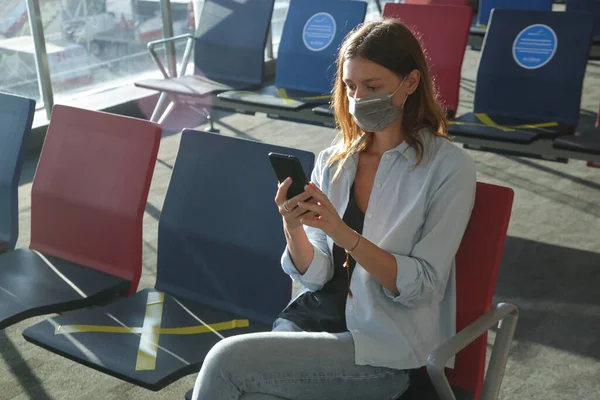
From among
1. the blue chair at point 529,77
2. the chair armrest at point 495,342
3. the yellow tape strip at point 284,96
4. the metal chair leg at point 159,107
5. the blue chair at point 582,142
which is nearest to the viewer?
the chair armrest at point 495,342

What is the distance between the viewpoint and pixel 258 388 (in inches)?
70.2

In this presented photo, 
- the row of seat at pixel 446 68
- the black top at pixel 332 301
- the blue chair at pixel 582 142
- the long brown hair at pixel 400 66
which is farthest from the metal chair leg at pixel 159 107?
the black top at pixel 332 301

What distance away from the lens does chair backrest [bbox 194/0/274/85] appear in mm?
4949

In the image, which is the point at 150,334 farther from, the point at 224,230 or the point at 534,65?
the point at 534,65

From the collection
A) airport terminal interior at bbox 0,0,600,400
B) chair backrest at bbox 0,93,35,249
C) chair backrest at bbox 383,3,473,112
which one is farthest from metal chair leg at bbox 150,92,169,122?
chair backrest at bbox 0,93,35,249

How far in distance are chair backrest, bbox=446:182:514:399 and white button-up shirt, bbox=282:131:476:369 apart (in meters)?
0.05

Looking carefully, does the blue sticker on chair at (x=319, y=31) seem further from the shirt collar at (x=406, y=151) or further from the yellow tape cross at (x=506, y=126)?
the shirt collar at (x=406, y=151)

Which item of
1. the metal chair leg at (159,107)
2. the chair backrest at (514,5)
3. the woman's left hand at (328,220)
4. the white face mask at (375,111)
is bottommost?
the metal chair leg at (159,107)

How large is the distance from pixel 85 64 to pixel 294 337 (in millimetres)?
4826

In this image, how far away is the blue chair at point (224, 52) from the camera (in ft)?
16.2

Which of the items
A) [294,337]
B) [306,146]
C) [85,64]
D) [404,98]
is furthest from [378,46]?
[85,64]

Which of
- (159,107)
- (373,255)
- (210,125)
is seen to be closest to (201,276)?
(373,255)

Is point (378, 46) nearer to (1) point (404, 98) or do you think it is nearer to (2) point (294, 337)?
(1) point (404, 98)

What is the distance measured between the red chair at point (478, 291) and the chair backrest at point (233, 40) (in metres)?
3.26
